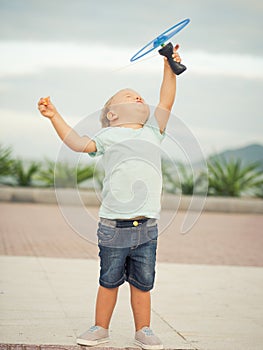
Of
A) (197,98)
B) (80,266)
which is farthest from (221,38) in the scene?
(80,266)

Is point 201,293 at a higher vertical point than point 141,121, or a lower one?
lower

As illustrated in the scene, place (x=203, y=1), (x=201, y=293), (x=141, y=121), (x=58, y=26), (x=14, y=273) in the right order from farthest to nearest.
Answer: (x=203, y=1) → (x=58, y=26) → (x=14, y=273) → (x=201, y=293) → (x=141, y=121)

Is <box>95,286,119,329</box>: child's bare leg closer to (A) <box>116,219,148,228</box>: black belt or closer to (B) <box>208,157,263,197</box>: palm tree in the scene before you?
(A) <box>116,219,148,228</box>: black belt

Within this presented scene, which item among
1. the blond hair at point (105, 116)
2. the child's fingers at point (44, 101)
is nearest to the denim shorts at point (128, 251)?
the blond hair at point (105, 116)

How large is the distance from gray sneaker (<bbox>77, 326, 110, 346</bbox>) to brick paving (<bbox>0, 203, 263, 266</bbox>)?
439 cm

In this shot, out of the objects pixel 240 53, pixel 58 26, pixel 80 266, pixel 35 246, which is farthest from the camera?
pixel 240 53

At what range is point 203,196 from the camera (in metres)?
5.02

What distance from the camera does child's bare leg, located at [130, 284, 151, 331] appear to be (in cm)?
460

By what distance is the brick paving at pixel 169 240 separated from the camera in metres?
9.48

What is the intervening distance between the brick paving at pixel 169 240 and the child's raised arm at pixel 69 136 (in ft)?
15.2

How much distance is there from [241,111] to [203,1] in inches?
123

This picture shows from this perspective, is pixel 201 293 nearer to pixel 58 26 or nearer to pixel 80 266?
pixel 80 266

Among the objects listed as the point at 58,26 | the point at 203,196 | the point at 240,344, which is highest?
the point at 58,26

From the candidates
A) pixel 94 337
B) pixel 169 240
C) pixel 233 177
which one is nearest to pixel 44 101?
pixel 94 337
